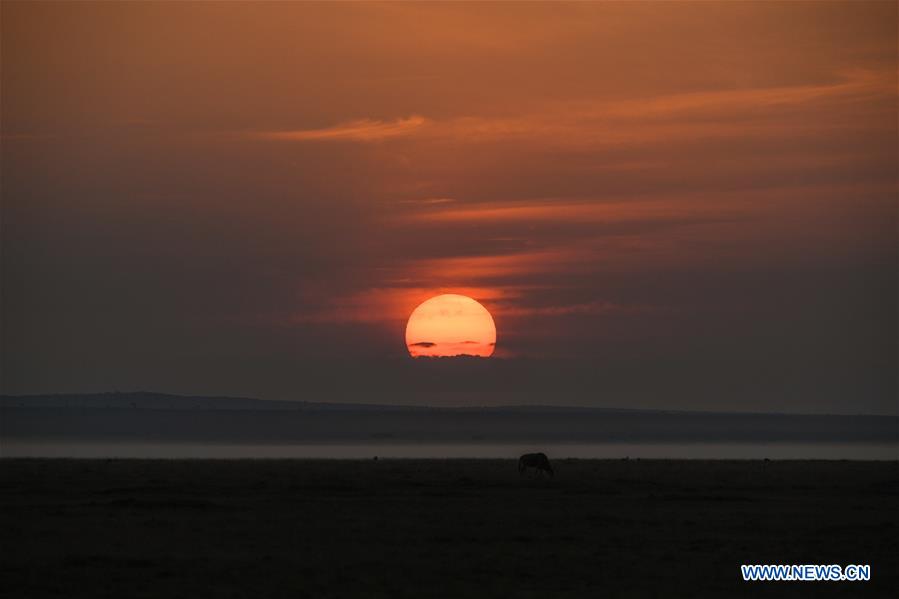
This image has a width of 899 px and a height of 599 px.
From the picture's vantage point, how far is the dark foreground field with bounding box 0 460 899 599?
24781 millimetres

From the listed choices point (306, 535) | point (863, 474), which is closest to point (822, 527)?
point (306, 535)

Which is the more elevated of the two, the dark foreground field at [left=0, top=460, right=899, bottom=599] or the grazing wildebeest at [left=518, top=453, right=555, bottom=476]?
the grazing wildebeest at [left=518, top=453, right=555, bottom=476]

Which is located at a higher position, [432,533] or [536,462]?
[536,462]

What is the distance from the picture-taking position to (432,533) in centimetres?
3200

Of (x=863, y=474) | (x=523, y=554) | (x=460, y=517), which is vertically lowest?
(x=523, y=554)

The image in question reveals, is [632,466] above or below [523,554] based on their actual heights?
above

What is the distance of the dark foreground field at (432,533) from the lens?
24.8 meters

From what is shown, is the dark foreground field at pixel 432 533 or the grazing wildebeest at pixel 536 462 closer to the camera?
the dark foreground field at pixel 432 533

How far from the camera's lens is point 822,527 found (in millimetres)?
33406

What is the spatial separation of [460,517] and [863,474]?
988 inches

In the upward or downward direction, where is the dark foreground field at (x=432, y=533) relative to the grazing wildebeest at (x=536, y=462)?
downward

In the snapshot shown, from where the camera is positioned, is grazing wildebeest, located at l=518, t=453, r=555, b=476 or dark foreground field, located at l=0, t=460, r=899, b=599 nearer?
dark foreground field, located at l=0, t=460, r=899, b=599

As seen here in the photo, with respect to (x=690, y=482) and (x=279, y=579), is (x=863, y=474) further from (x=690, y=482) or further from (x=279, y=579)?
(x=279, y=579)

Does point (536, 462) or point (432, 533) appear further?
point (536, 462)
